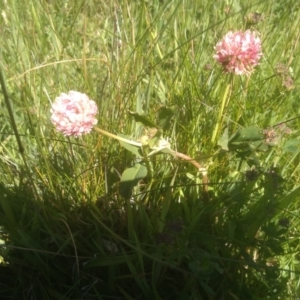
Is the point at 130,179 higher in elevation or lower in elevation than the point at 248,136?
lower

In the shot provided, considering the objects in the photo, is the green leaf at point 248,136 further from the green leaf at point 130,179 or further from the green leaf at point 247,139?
the green leaf at point 130,179

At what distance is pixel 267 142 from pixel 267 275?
0.91ft

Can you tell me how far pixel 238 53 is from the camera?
125cm

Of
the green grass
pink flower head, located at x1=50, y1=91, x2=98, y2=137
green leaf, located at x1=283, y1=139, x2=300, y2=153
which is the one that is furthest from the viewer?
green leaf, located at x1=283, y1=139, x2=300, y2=153

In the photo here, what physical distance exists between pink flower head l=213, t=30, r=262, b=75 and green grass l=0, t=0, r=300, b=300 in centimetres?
6

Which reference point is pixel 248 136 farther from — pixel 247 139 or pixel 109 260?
pixel 109 260

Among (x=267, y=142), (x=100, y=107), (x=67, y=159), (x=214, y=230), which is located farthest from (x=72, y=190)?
(x=267, y=142)

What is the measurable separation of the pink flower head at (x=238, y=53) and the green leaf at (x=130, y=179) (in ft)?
0.98

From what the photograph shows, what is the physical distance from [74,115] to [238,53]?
398 mm

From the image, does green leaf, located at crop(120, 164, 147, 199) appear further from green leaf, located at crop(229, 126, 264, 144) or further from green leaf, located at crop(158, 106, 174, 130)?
green leaf, located at crop(229, 126, 264, 144)

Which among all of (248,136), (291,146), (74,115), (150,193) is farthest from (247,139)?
(74,115)

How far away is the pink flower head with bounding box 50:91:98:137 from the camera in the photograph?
111 centimetres

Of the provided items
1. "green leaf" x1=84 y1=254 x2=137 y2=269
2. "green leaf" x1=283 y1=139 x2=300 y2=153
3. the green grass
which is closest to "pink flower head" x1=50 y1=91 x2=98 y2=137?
the green grass

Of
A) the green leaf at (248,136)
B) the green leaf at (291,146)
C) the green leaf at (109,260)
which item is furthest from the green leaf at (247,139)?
the green leaf at (109,260)
